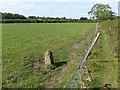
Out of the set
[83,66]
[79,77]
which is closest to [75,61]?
[83,66]

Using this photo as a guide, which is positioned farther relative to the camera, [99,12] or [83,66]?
[99,12]

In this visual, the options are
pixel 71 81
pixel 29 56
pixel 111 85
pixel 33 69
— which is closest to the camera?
pixel 111 85

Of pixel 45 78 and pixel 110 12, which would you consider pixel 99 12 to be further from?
pixel 45 78

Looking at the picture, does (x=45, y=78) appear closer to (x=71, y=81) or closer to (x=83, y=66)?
(x=71, y=81)

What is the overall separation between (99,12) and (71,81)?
119680mm

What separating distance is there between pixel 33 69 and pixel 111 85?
393 centimetres

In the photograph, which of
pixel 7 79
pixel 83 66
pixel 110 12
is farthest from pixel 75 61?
pixel 110 12

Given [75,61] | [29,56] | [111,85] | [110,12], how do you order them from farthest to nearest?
[110,12], [29,56], [75,61], [111,85]

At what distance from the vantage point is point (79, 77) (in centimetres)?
1020

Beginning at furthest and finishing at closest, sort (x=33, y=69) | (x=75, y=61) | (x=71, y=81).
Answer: (x=75, y=61)
(x=33, y=69)
(x=71, y=81)

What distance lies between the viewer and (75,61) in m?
13.8

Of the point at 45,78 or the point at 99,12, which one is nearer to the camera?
the point at 45,78

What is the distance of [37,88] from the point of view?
904cm

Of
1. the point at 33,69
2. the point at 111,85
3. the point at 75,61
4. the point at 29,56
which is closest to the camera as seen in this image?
the point at 111,85
